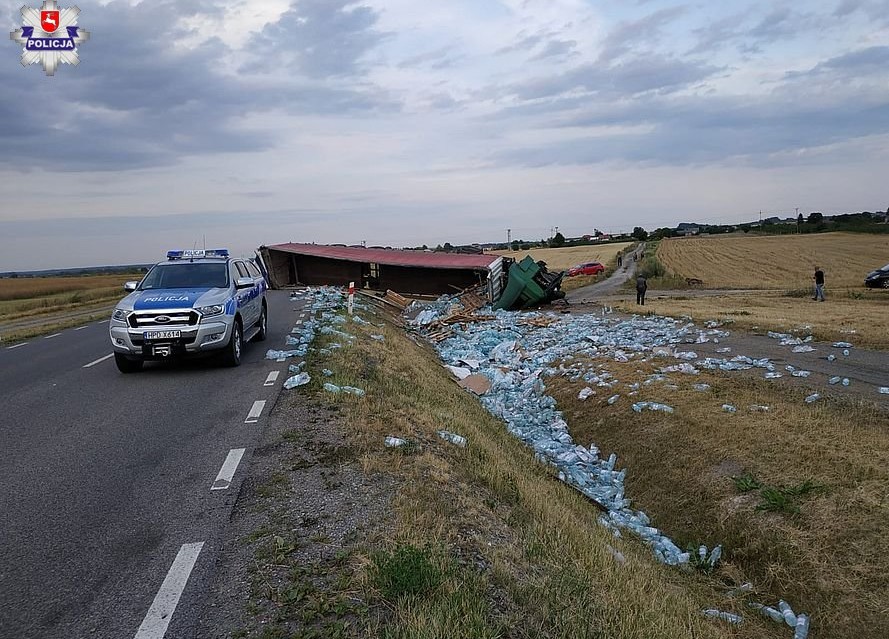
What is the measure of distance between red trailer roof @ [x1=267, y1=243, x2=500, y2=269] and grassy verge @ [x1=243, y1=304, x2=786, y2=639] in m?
23.7

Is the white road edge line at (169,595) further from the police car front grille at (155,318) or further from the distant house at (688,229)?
the distant house at (688,229)

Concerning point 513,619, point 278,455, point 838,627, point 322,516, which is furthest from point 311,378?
point 838,627

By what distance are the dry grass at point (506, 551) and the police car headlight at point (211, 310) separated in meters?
2.24

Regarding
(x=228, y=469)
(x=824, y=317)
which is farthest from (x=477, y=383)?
(x=824, y=317)

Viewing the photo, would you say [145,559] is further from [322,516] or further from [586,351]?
[586,351]

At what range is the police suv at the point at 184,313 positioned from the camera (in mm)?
9477

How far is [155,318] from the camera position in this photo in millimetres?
9453

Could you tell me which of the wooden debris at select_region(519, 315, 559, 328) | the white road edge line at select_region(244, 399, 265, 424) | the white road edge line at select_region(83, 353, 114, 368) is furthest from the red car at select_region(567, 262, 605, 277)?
the white road edge line at select_region(244, 399, 265, 424)

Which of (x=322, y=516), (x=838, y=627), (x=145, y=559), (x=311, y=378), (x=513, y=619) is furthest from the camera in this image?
(x=311, y=378)

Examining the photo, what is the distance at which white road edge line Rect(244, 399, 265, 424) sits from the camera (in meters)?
7.26

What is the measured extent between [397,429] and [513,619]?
3.71m

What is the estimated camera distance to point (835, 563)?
6.33 metres

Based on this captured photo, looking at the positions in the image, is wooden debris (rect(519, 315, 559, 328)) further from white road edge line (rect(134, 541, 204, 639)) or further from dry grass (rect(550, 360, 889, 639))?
white road edge line (rect(134, 541, 204, 639))

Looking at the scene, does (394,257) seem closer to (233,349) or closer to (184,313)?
(233,349)
